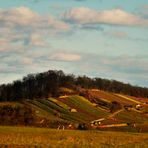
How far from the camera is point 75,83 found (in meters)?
195

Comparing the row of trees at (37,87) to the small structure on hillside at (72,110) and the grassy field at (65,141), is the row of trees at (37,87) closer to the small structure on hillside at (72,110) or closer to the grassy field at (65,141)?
the small structure on hillside at (72,110)

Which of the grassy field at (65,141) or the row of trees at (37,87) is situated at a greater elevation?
the row of trees at (37,87)

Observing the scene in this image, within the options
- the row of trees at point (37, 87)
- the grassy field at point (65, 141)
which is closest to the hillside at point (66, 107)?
the row of trees at point (37, 87)

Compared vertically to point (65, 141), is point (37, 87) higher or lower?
higher

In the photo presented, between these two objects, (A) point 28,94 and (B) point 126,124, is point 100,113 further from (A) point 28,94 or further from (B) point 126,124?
(A) point 28,94

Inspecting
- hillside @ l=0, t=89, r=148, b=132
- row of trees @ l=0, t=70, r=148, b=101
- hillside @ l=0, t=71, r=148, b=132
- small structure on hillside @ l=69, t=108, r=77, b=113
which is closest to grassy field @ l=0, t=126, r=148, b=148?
hillside @ l=0, t=89, r=148, b=132

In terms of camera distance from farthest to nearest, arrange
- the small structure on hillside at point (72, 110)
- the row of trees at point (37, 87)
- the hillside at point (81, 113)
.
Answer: the row of trees at point (37, 87)
the small structure on hillside at point (72, 110)
the hillside at point (81, 113)

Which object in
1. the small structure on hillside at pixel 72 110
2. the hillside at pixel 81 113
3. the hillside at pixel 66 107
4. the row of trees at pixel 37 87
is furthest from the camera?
the row of trees at pixel 37 87

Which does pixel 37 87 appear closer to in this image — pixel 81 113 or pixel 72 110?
pixel 72 110

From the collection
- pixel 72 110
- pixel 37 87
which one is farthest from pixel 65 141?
pixel 37 87

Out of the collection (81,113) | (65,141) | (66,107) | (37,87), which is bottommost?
(81,113)

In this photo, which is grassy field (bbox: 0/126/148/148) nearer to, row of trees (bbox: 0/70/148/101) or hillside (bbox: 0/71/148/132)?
hillside (bbox: 0/71/148/132)

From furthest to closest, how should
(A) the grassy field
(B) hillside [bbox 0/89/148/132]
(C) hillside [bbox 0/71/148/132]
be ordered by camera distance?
(C) hillside [bbox 0/71/148/132] → (B) hillside [bbox 0/89/148/132] → (A) the grassy field

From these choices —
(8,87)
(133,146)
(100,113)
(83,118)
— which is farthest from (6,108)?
(8,87)
